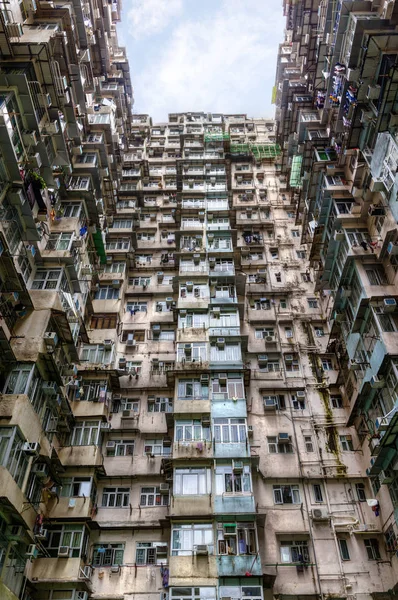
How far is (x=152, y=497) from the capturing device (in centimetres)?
2075

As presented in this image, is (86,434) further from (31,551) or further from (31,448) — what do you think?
(31,551)

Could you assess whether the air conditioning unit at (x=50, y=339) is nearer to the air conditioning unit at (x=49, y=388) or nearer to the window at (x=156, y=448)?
the air conditioning unit at (x=49, y=388)

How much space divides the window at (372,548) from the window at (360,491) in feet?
5.39

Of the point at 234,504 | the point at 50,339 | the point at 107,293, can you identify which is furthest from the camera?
the point at 107,293

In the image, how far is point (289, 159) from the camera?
118ft

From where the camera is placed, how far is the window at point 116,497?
20528mm

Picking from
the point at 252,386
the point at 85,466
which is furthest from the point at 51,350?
the point at 252,386

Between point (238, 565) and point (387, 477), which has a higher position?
point (387, 477)

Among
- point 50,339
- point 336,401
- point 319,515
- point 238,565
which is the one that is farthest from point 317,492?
point 50,339

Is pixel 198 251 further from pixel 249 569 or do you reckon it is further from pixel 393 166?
pixel 249 569

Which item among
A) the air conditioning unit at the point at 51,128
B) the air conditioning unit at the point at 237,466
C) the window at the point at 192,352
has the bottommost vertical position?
the air conditioning unit at the point at 237,466

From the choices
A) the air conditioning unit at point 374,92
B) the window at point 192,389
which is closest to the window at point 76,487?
the window at point 192,389

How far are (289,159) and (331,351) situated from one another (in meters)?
17.2

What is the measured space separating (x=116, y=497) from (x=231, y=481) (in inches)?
213
